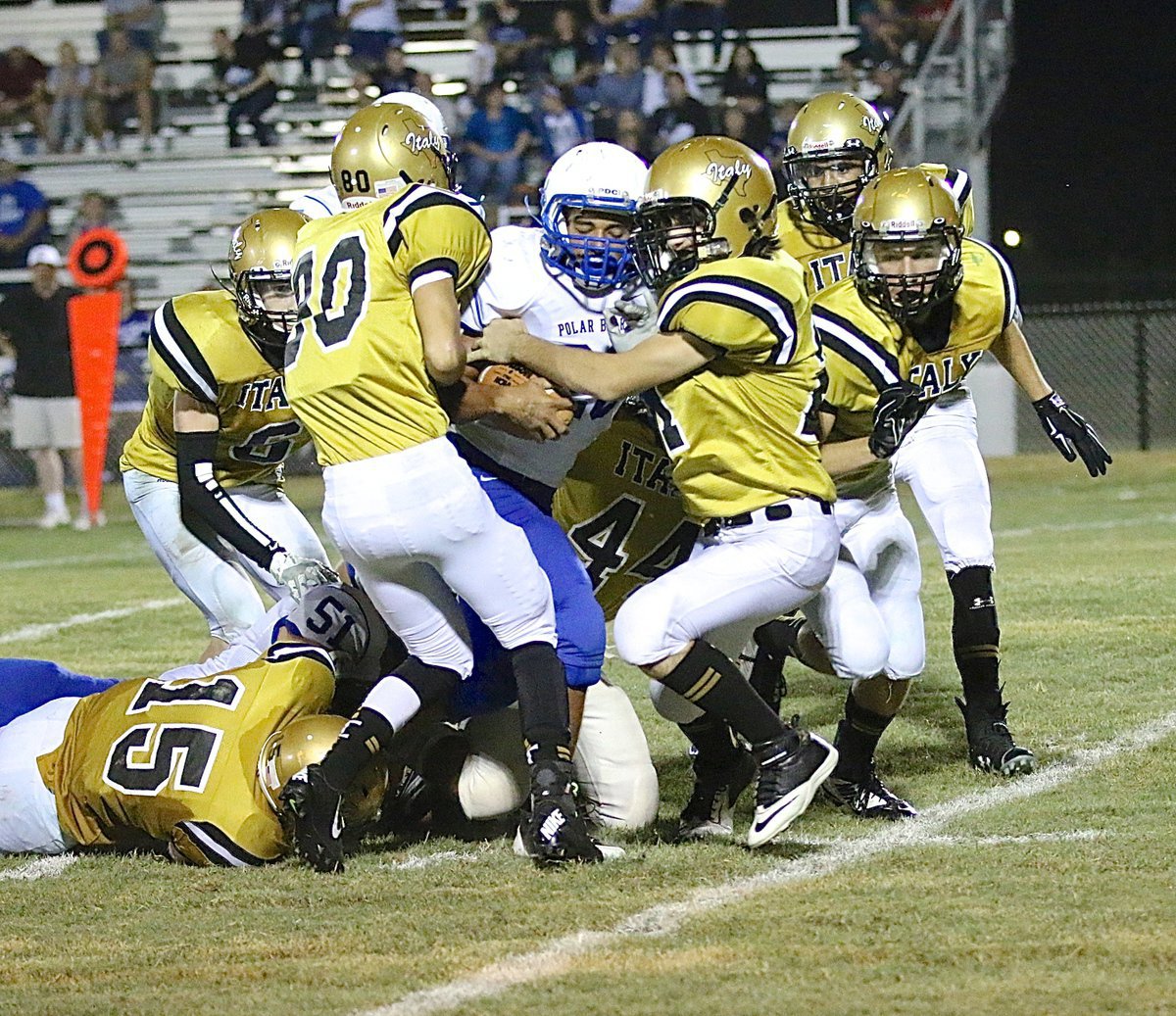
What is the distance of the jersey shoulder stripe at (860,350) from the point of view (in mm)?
4648

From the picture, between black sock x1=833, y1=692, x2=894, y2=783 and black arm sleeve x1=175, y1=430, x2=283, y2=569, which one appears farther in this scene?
black arm sleeve x1=175, y1=430, x2=283, y2=569

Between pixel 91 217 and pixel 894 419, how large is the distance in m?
14.2

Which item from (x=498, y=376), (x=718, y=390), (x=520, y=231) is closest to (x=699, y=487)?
(x=718, y=390)

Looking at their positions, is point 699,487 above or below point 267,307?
below

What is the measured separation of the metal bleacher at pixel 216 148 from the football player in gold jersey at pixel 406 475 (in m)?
14.2

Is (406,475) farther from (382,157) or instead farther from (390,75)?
(390,75)

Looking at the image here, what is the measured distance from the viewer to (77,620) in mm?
8508

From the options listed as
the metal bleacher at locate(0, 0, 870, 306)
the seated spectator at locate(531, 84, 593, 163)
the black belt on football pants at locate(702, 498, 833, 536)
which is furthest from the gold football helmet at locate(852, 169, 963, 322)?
the metal bleacher at locate(0, 0, 870, 306)

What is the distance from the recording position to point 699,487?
4.04 metres

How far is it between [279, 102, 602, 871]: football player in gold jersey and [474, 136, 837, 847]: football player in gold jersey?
0.66ft

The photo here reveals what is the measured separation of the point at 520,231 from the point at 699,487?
777 millimetres

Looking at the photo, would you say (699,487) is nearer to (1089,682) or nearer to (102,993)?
(102,993)

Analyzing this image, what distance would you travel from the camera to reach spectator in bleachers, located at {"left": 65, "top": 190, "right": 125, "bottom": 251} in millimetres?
17203

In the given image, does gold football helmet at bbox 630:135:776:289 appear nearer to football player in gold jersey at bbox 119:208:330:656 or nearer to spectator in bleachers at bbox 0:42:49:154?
football player in gold jersey at bbox 119:208:330:656
